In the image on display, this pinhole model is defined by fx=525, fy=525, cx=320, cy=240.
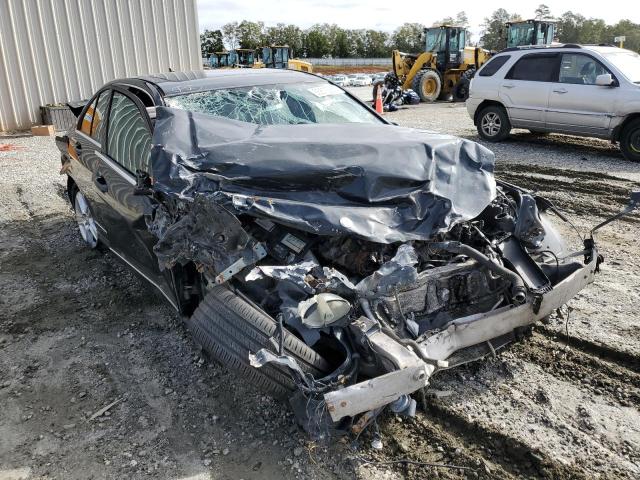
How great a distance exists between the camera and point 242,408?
116 inches

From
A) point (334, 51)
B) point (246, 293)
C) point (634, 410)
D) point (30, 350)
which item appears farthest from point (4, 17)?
point (334, 51)

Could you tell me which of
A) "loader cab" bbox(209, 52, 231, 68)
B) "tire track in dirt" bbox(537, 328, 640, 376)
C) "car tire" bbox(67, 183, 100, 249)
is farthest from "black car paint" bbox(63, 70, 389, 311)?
"loader cab" bbox(209, 52, 231, 68)

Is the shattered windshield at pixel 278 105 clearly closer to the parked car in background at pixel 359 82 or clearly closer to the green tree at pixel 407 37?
the parked car in background at pixel 359 82

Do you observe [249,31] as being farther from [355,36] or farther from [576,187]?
[576,187]

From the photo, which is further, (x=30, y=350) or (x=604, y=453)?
(x=30, y=350)

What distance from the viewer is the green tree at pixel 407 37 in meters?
71.4

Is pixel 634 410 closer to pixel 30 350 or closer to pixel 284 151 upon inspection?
pixel 284 151

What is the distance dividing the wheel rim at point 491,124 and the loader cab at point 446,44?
10.8 meters

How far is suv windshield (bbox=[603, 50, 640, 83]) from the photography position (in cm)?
874

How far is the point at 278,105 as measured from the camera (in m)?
4.18

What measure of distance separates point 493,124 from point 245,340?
9247 millimetres

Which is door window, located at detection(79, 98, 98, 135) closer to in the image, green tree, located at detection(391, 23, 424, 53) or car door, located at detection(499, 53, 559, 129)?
car door, located at detection(499, 53, 559, 129)

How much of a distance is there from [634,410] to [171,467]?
2.44 meters

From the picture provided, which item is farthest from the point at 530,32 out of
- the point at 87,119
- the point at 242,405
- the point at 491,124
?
the point at 242,405
